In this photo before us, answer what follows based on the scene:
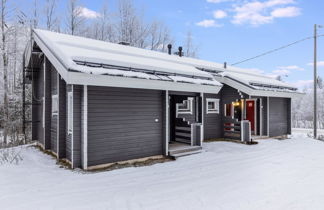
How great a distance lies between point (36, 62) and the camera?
9828 millimetres

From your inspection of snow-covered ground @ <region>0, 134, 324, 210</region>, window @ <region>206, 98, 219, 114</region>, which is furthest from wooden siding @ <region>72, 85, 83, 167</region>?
window @ <region>206, 98, 219, 114</region>

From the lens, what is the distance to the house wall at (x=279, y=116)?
12.2m

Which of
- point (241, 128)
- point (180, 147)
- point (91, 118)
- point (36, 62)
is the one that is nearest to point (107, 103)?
point (91, 118)

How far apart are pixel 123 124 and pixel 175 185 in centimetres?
260

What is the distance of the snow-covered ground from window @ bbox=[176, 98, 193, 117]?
9.01 ft

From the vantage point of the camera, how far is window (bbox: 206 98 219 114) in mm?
10727

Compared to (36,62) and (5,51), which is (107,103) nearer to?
(36,62)

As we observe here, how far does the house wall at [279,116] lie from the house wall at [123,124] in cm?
799

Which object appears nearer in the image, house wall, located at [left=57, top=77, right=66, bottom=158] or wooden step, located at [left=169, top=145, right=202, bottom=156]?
house wall, located at [left=57, top=77, right=66, bottom=158]

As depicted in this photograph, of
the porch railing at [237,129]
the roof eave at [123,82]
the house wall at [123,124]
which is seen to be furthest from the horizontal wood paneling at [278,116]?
the house wall at [123,124]

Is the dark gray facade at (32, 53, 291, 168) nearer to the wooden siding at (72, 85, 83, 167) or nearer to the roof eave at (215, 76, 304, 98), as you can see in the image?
the wooden siding at (72, 85, 83, 167)

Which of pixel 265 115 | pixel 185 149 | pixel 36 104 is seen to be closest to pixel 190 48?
pixel 265 115

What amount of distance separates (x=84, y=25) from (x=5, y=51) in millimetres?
7288

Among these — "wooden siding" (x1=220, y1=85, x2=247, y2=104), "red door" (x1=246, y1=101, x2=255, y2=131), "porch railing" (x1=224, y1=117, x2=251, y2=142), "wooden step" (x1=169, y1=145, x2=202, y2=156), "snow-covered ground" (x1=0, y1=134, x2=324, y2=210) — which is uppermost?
"wooden siding" (x1=220, y1=85, x2=247, y2=104)
